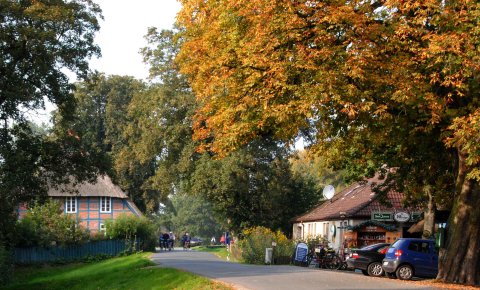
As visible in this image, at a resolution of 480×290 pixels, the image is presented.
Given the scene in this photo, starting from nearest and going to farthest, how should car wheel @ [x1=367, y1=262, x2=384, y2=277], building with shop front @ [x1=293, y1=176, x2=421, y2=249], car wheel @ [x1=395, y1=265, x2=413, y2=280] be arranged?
car wheel @ [x1=395, y1=265, x2=413, y2=280]
car wheel @ [x1=367, y1=262, x2=384, y2=277]
building with shop front @ [x1=293, y1=176, x2=421, y2=249]

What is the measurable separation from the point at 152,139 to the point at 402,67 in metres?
37.3

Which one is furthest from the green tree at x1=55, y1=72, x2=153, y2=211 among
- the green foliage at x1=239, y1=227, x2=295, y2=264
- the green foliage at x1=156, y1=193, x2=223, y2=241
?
the green foliage at x1=156, y1=193, x2=223, y2=241

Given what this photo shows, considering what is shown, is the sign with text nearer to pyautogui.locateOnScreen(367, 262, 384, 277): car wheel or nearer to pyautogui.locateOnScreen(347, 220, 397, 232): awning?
pyautogui.locateOnScreen(347, 220, 397, 232): awning

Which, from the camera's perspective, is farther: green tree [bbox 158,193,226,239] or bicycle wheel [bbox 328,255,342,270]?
green tree [bbox 158,193,226,239]

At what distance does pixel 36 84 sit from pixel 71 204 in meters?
34.7

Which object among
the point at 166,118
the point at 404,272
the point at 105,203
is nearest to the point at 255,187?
the point at 166,118

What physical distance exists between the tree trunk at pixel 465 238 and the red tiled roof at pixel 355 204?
17.3 meters

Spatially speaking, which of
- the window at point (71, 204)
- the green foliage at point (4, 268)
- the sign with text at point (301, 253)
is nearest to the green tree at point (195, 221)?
the window at point (71, 204)

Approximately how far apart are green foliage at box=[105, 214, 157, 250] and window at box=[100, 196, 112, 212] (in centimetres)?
1487

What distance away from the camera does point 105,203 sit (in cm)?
6762

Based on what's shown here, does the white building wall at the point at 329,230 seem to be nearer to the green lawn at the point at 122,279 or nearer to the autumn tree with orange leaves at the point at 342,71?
the green lawn at the point at 122,279

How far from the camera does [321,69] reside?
17953 millimetres

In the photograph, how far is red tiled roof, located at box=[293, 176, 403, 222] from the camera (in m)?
43.5

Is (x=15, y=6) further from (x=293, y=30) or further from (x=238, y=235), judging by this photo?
(x=238, y=235)
